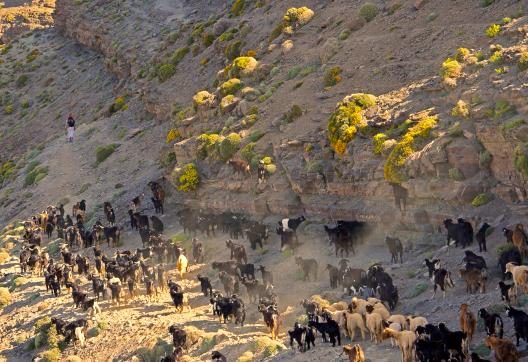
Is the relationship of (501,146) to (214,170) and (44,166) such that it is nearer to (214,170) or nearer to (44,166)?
(214,170)

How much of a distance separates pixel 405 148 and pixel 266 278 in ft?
27.0

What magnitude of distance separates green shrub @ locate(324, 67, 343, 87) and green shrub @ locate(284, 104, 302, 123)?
2.41 meters

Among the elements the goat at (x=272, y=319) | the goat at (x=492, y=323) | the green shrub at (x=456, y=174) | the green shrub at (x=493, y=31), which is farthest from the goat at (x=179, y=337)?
the green shrub at (x=493, y=31)

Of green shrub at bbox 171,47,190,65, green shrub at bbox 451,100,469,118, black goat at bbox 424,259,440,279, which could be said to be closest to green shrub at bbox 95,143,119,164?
green shrub at bbox 171,47,190,65

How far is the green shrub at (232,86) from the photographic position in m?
60.0

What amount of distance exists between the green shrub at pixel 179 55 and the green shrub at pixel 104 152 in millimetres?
8416

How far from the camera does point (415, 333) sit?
27.6 m

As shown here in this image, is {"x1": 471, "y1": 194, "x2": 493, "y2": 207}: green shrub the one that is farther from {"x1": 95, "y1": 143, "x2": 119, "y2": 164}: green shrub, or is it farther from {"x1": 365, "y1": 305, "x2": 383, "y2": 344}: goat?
{"x1": 95, "y1": 143, "x2": 119, "y2": 164}: green shrub

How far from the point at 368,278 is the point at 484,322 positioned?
265 inches

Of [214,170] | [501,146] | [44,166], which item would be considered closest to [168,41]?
[44,166]

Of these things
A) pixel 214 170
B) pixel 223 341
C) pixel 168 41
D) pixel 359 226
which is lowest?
pixel 223 341

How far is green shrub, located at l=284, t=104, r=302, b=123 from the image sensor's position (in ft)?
168

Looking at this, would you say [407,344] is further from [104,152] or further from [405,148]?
[104,152]

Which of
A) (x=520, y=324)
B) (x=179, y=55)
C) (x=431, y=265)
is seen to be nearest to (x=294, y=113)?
(x=431, y=265)
